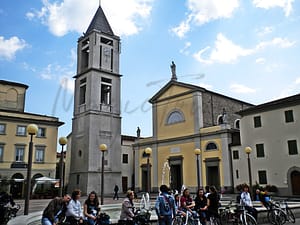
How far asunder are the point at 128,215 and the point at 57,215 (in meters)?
1.85

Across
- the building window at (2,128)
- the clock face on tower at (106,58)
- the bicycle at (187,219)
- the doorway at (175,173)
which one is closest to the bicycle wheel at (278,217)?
the bicycle at (187,219)

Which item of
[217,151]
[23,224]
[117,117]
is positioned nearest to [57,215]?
[23,224]

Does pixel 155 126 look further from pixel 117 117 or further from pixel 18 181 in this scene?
pixel 18 181

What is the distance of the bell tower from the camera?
37.8 metres

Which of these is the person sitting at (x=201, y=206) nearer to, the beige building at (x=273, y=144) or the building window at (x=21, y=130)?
the beige building at (x=273, y=144)

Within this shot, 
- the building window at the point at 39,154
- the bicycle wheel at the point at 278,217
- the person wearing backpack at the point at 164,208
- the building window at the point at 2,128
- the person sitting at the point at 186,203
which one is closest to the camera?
the person wearing backpack at the point at 164,208

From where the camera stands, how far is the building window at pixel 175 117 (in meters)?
40.5

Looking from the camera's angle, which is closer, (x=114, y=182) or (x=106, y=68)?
(x=114, y=182)

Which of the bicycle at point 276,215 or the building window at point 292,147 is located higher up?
the building window at point 292,147

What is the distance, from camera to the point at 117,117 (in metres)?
41.8

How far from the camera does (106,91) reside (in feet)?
140

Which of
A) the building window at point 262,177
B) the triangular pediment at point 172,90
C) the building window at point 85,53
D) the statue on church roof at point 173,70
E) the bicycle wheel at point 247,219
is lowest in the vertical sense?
the bicycle wheel at point 247,219

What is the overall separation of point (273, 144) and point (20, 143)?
2818 cm

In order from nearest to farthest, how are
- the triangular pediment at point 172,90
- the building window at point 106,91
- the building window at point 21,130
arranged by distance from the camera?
the building window at point 21,130 < the triangular pediment at point 172,90 < the building window at point 106,91
